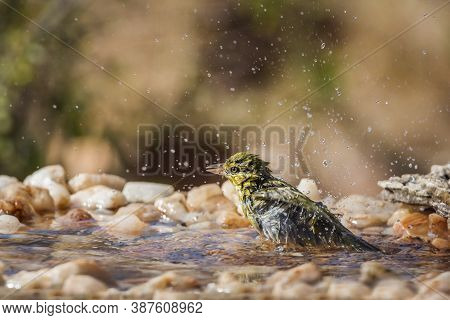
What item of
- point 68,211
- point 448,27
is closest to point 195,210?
point 68,211

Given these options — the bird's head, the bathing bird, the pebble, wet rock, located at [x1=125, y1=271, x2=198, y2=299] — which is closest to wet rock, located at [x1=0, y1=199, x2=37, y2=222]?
the bird's head

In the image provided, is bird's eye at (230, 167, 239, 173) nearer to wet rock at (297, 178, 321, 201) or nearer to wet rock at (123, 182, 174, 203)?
wet rock at (297, 178, 321, 201)

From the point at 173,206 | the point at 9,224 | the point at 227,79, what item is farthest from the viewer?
the point at 227,79

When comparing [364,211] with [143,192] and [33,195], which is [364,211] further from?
[33,195]

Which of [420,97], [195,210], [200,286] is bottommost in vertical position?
[200,286]

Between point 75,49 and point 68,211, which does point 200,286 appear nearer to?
point 68,211

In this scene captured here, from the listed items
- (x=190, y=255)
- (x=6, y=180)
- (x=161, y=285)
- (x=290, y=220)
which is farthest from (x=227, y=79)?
(x=161, y=285)

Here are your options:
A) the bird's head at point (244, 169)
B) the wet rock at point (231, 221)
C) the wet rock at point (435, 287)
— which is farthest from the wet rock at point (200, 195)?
the wet rock at point (435, 287)
